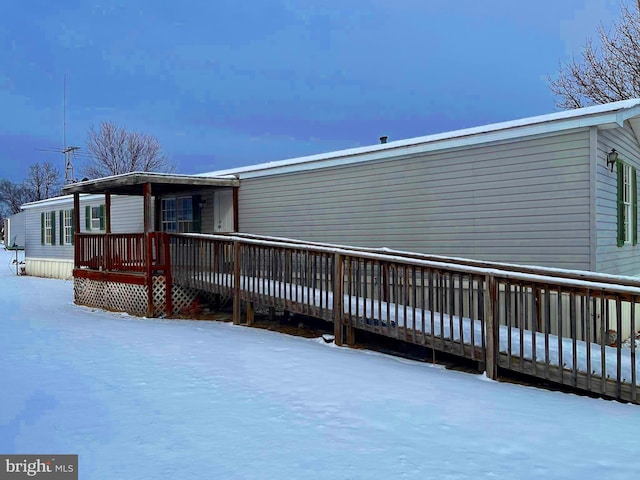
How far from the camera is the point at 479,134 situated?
7.41 meters

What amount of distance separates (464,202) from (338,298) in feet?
8.74

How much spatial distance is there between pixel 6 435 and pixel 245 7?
124655 mm

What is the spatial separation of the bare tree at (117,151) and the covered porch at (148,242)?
88.2 feet

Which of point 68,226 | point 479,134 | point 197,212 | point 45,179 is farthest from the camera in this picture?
point 45,179

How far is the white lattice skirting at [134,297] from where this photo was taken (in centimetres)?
940

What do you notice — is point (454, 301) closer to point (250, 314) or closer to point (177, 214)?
point (250, 314)

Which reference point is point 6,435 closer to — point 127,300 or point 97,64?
point 127,300

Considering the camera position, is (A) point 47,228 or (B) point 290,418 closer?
(B) point 290,418

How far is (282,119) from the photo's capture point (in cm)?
13012

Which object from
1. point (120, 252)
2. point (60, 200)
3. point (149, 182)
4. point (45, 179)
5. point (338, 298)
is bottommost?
point (338, 298)

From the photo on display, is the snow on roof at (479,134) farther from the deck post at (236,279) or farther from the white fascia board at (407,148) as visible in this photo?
the deck post at (236,279)

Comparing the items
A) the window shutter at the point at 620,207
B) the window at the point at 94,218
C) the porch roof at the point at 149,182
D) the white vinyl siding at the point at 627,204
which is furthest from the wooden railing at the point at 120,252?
the white vinyl siding at the point at 627,204

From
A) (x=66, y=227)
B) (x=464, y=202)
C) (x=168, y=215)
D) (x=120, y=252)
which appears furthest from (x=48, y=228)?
(x=464, y=202)

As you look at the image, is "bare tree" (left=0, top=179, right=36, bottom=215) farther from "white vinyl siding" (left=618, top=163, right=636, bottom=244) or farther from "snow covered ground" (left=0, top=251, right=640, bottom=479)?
"white vinyl siding" (left=618, top=163, right=636, bottom=244)
